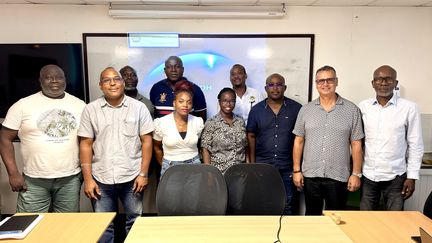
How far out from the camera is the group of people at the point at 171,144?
2.43 m

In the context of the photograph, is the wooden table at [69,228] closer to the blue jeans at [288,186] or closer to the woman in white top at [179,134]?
the woman in white top at [179,134]

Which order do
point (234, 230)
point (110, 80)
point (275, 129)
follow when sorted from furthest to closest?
point (275, 129)
point (110, 80)
point (234, 230)

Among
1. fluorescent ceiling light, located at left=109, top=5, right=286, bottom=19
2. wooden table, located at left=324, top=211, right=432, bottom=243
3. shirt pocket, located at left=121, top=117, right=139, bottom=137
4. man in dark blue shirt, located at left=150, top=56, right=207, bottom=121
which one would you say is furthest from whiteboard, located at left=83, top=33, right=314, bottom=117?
wooden table, located at left=324, top=211, right=432, bottom=243

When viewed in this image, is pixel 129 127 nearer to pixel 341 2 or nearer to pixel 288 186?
pixel 288 186

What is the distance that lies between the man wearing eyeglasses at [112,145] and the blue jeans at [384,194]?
5.86 feet

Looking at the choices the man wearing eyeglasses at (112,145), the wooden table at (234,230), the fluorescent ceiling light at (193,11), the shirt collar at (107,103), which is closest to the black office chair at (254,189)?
the wooden table at (234,230)

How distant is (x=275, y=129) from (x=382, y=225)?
3.80 feet

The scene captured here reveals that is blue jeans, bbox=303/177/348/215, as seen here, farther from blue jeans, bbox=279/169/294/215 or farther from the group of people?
blue jeans, bbox=279/169/294/215

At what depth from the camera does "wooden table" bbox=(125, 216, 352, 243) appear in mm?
1634

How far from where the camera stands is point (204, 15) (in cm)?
336

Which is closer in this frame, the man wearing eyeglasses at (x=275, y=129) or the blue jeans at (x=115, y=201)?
the blue jeans at (x=115, y=201)

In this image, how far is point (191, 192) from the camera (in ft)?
7.13

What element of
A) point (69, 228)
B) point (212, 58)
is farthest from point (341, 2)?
point (69, 228)

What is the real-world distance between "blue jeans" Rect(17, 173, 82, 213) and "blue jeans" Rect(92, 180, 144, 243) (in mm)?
216
